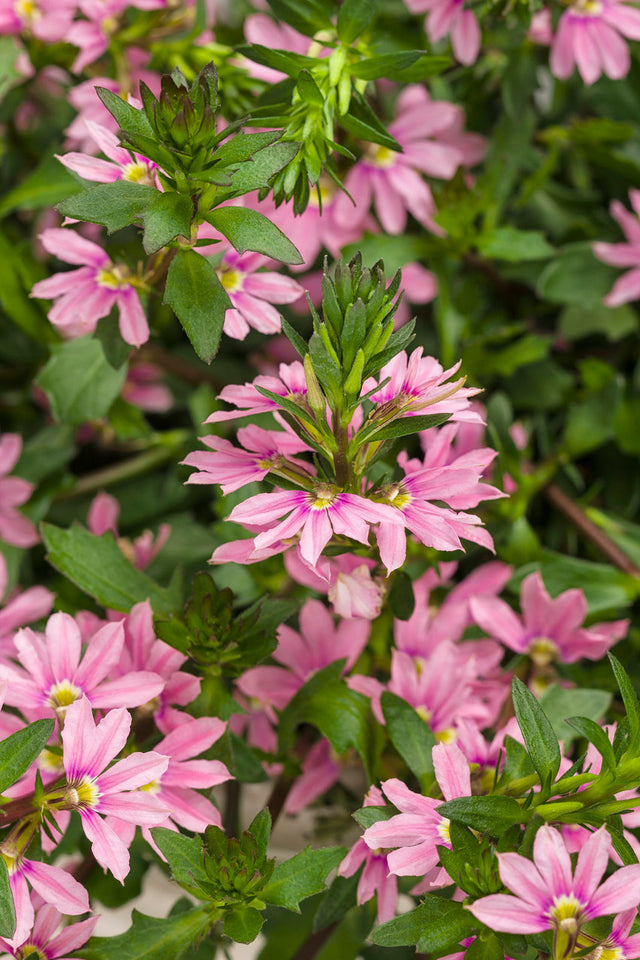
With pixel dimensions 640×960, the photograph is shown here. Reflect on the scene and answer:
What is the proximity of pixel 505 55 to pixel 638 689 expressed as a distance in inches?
19.0

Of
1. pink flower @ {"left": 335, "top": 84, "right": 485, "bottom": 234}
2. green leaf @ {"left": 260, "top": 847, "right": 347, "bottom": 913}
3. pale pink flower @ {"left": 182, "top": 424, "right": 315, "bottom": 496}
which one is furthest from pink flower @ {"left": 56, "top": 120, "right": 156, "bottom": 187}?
green leaf @ {"left": 260, "top": 847, "right": 347, "bottom": 913}

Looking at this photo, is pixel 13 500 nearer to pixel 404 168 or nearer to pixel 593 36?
pixel 404 168

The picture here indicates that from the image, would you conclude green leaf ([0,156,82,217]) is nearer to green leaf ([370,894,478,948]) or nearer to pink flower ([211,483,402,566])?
pink flower ([211,483,402,566])

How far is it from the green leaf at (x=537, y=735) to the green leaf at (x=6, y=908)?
0.79 ft

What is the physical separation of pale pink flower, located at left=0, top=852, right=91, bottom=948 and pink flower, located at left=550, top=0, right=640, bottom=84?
60cm

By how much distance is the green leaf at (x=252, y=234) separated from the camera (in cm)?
47

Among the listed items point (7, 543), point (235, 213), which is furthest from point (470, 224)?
point (7, 543)

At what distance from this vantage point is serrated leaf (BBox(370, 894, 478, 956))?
0.44 meters

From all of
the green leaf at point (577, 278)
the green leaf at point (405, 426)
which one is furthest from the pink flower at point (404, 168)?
the green leaf at point (405, 426)

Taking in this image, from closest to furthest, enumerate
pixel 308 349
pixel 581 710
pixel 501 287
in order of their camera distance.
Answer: pixel 308 349
pixel 581 710
pixel 501 287

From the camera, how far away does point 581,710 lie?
0.60 m

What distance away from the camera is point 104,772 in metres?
0.47

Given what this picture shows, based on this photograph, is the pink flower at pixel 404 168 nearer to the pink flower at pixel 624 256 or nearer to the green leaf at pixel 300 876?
the pink flower at pixel 624 256

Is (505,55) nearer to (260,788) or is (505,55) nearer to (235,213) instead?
(235,213)
